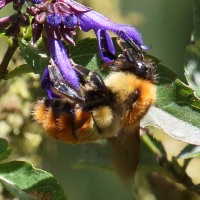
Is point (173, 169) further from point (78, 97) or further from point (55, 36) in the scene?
point (55, 36)

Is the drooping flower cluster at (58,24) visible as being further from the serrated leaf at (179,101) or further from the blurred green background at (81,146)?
the blurred green background at (81,146)

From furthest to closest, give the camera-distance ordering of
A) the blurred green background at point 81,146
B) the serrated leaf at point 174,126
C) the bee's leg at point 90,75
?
the blurred green background at point 81,146 < the serrated leaf at point 174,126 < the bee's leg at point 90,75

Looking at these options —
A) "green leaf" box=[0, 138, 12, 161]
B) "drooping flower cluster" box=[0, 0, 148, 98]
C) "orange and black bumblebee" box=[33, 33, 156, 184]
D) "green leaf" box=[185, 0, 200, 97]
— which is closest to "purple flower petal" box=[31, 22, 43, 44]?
"drooping flower cluster" box=[0, 0, 148, 98]

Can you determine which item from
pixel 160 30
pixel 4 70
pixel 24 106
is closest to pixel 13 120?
pixel 24 106

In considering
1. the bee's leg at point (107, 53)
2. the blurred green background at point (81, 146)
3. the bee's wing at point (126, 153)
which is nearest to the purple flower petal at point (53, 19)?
the bee's leg at point (107, 53)

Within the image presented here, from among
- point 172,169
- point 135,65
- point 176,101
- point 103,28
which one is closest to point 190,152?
point 172,169

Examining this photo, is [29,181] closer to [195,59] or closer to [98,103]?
[98,103]
